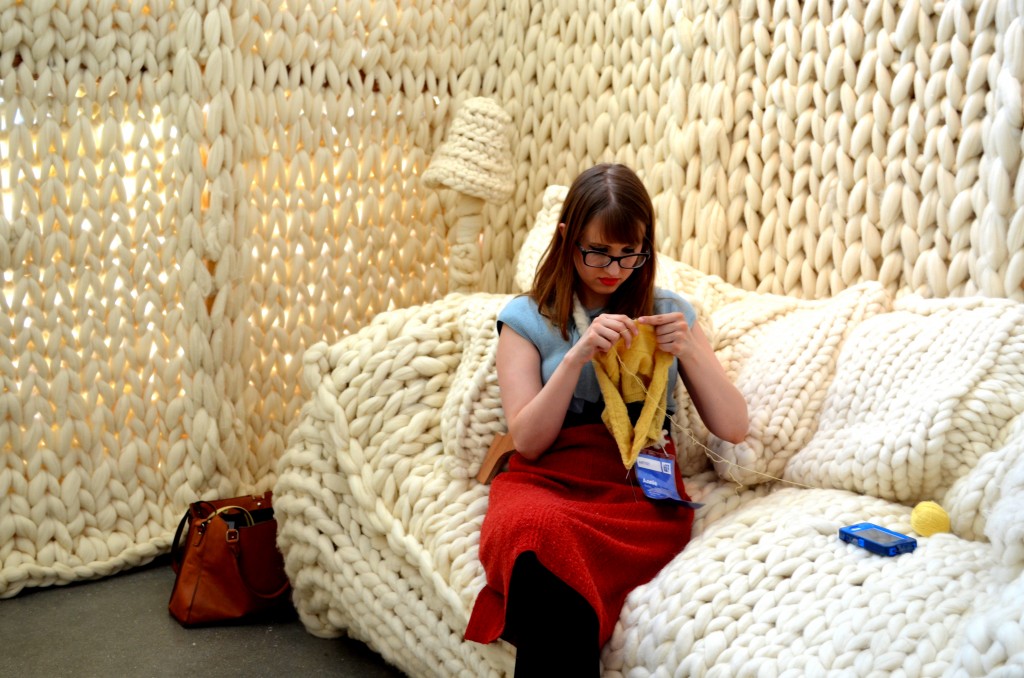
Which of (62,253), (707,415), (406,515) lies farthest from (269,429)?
(707,415)

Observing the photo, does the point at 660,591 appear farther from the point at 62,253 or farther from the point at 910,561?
the point at 62,253

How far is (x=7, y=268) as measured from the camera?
2010 millimetres

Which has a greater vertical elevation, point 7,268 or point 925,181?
point 925,181

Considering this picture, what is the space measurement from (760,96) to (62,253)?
1472 millimetres

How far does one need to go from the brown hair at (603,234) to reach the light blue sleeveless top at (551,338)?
2 cm

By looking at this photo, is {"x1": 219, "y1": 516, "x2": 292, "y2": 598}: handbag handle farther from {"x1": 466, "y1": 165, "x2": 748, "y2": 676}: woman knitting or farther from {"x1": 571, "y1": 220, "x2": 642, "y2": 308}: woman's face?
{"x1": 571, "y1": 220, "x2": 642, "y2": 308}: woman's face

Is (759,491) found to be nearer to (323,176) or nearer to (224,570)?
(224,570)

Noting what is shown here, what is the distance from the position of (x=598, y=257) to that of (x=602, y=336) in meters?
0.17

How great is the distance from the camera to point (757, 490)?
1669 millimetres

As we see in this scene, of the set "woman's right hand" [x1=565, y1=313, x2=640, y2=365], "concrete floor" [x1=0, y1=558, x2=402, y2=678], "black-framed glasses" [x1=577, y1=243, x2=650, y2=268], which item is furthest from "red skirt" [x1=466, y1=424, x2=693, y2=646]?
"concrete floor" [x1=0, y1=558, x2=402, y2=678]

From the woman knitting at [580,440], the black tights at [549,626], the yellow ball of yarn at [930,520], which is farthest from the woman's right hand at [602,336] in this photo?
the yellow ball of yarn at [930,520]

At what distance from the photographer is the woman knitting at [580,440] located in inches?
52.0

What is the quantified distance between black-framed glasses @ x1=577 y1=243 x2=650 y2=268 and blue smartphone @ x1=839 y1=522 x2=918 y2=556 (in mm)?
538

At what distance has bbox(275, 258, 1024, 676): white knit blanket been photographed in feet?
3.87
